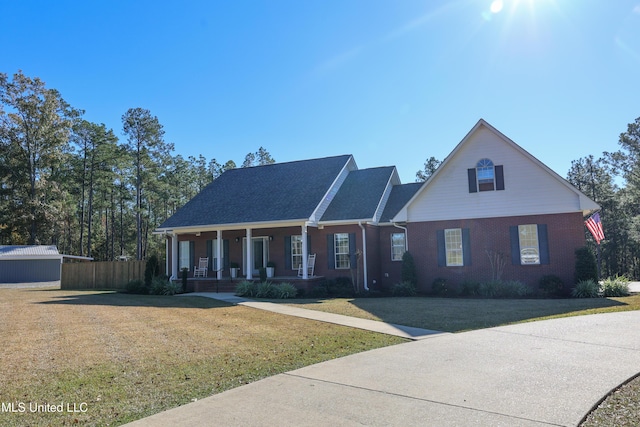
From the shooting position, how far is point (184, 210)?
23453 mm

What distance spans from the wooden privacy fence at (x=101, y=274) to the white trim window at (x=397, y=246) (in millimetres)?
14472

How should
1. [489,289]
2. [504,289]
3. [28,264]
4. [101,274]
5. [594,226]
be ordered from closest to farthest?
[504,289] < [489,289] < [594,226] < [101,274] < [28,264]

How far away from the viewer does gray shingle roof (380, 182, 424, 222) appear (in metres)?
20.6

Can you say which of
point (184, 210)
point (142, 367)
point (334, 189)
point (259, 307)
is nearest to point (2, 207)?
point (184, 210)

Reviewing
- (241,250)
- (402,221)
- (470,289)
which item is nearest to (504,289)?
(470,289)

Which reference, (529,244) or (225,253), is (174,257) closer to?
(225,253)

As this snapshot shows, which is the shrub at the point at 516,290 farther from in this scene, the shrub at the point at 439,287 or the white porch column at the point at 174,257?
the white porch column at the point at 174,257

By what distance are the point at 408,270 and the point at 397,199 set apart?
4928 millimetres

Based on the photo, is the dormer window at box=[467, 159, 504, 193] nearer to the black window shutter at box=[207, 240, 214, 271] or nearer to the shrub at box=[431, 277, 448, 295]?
the shrub at box=[431, 277, 448, 295]

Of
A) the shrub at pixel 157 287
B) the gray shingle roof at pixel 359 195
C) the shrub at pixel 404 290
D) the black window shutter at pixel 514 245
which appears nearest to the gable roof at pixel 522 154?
the gray shingle roof at pixel 359 195

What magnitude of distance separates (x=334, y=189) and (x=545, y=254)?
9.99m

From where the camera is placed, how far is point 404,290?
56.9 ft

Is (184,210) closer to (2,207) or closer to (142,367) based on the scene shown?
(142,367)

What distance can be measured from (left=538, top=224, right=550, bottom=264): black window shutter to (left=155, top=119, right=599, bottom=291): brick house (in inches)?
1.5
